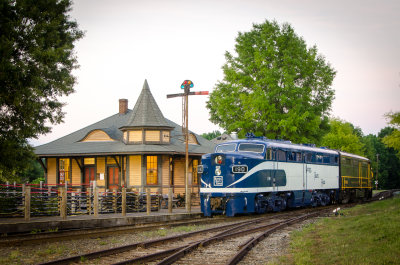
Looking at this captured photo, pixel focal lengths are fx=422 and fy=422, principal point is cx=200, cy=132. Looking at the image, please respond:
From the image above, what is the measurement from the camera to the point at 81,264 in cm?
917

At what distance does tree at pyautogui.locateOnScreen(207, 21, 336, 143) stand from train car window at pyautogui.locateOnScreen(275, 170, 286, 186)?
7.98 meters

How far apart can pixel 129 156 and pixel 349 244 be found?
19.7 meters

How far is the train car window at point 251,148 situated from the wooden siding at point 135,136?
1068cm

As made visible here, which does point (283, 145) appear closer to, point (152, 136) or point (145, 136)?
point (152, 136)

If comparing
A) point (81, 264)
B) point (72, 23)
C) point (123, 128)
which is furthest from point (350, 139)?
point (81, 264)

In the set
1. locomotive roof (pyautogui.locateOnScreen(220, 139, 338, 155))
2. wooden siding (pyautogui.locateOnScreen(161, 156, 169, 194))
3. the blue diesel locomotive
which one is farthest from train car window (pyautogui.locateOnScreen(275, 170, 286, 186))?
wooden siding (pyautogui.locateOnScreen(161, 156, 169, 194))

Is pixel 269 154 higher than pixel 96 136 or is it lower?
lower

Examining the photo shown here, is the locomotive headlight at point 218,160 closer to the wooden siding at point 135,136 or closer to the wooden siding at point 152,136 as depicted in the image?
the wooden siding at point 152,136

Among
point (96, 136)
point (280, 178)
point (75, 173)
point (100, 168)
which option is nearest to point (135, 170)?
point (100, 168)

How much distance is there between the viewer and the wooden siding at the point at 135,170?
2805cm

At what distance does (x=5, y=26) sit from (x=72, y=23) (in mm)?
3859

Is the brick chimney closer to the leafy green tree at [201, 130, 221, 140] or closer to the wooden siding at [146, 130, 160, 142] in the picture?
the wooden siding at [146, 130, 160, 142]

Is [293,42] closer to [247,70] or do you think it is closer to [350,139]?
[247,70]

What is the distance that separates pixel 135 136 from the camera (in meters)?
29.4
